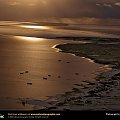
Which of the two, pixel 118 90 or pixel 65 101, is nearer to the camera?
pixel 65 101

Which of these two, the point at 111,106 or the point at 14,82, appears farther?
the point at 14,82

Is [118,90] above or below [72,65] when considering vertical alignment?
below

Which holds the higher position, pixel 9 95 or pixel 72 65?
pixel 72 65

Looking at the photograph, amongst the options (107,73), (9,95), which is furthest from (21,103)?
(107,73)
